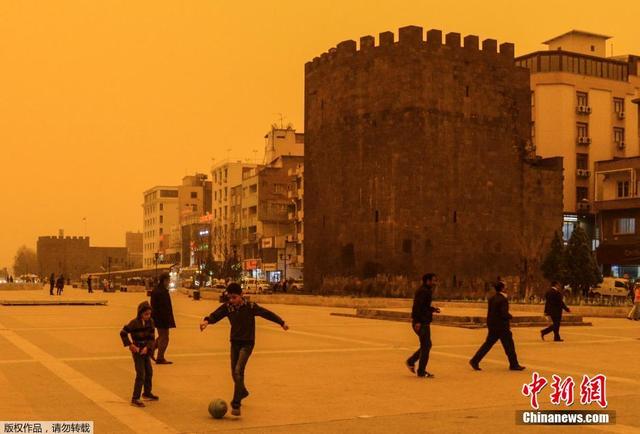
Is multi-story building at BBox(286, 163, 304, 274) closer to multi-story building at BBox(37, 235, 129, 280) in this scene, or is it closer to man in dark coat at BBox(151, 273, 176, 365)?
man in dark coat at BBox(151, 273, 176, 365)

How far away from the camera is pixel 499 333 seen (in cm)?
1308

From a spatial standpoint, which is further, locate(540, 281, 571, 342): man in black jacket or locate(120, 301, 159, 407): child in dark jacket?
locate(540, 281, 571, 342): man in black jacket

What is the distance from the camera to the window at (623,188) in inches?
2290

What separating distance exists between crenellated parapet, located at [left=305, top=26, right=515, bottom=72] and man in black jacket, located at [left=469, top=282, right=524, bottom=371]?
32223 millimetres

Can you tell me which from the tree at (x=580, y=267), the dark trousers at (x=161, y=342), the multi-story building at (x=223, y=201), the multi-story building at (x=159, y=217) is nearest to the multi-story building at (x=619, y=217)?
the tree at (x=580, y=267)

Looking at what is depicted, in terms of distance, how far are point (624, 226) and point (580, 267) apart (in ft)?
41.3

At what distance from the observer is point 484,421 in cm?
856

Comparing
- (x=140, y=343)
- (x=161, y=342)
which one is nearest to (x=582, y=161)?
(x=161, y=342)

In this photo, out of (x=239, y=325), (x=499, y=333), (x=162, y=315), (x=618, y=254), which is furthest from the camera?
(x=618, y=254)

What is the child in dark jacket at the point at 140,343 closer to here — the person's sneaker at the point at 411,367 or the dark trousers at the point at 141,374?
the dark trousers at the point at 141,374

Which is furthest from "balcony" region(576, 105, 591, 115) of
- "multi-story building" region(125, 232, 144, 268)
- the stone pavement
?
"multi-story building" region(125, 232, 144, 268)

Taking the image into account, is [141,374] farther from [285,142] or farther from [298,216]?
[285,142]

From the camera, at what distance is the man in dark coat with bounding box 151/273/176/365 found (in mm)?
13555

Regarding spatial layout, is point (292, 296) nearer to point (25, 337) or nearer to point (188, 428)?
point (25, 337)
